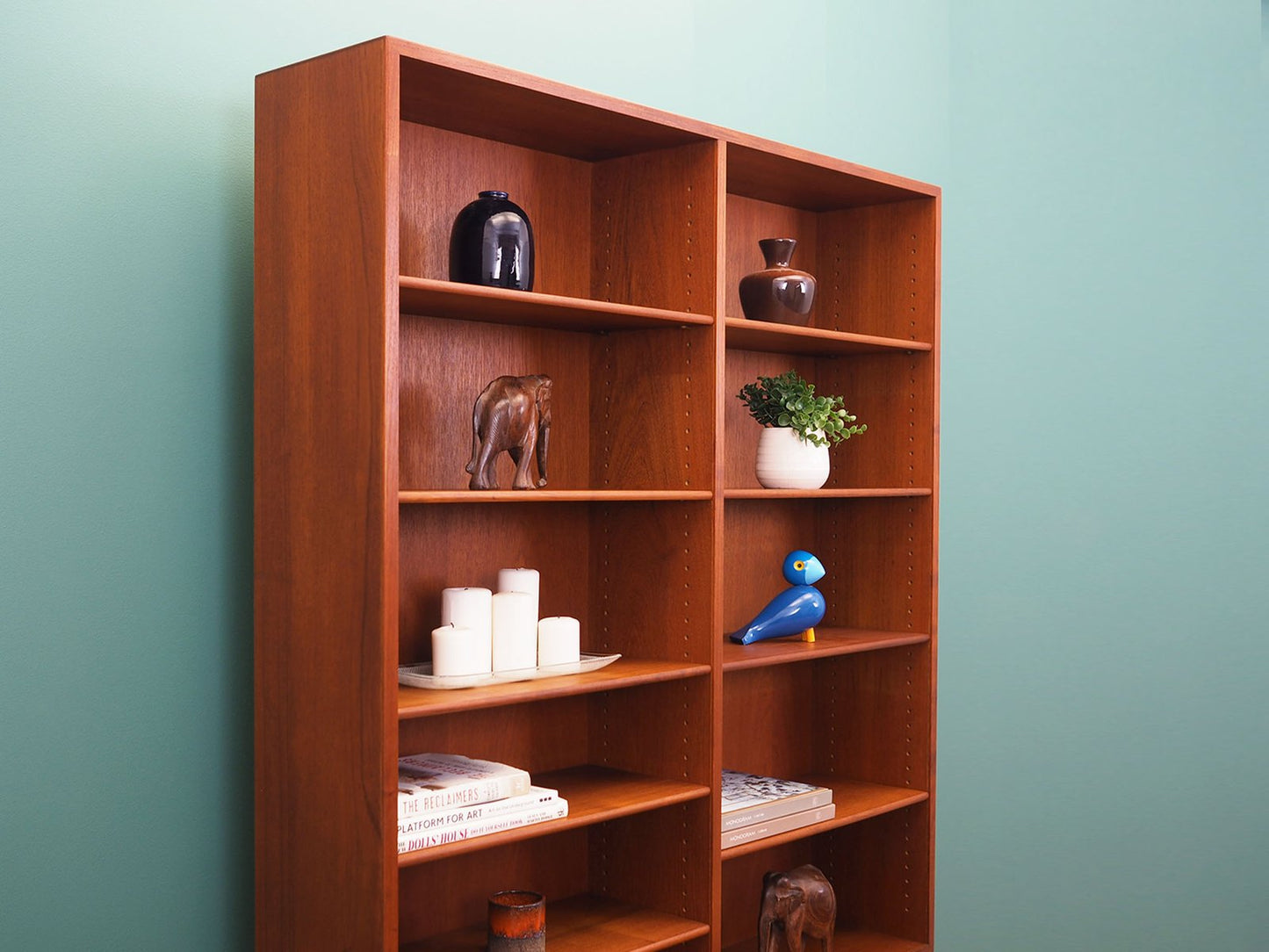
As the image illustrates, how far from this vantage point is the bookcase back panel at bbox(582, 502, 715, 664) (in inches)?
95.3

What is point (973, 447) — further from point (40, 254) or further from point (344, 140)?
point (40, 254)

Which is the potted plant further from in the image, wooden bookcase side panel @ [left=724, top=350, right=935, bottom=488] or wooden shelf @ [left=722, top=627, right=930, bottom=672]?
wooden shelf @ [left=722, top=627, right=930, bottom=672]

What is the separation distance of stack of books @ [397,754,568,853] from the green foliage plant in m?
1.00

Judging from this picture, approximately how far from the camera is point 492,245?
7.02ft

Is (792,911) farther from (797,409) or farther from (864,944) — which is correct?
(797,409)

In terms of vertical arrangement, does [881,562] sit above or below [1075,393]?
below

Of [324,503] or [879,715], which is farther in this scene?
[879,715]

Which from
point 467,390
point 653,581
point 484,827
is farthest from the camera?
point 653,581

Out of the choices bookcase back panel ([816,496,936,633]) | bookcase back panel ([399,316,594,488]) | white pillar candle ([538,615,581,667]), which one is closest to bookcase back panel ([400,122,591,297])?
bookcase back panel ([399,316,594,488])

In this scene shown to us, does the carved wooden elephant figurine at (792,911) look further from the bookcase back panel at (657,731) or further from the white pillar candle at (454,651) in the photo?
the white pillar candle at (454,651)

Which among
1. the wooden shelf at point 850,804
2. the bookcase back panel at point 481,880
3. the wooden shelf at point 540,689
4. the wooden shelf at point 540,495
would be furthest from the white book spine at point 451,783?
the wooden shelf at point 850,804

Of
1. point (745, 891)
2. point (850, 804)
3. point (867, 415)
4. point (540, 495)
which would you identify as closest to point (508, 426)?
point (540, 495)

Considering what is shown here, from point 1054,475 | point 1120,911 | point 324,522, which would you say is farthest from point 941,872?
point 324,522

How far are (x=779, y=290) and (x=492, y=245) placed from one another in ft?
2.66
